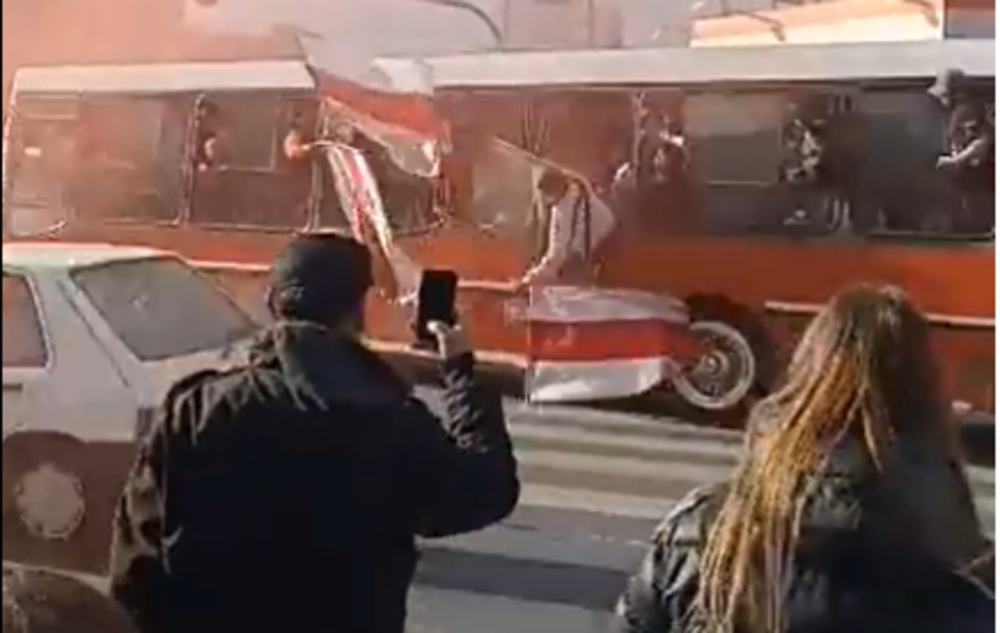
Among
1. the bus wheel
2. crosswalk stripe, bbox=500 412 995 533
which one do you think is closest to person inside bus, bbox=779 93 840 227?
the bus wheel

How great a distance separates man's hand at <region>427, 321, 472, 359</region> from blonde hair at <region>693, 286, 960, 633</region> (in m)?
0.27

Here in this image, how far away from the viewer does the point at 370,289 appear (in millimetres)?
1523

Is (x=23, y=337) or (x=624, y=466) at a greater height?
(x=23, y=337)

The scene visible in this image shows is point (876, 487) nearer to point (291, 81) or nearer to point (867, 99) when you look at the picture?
point (867, 99)

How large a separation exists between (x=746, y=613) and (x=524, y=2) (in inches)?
23.6

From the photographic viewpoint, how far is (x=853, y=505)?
56.7 inches

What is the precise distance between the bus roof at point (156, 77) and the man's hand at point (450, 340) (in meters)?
0.28

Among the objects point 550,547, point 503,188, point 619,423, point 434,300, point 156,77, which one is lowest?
point 550,547

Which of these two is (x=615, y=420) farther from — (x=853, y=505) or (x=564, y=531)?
(x=853, y=505)

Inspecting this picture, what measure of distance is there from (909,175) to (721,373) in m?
0.24

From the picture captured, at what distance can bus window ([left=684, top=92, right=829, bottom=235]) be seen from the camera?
148 cm

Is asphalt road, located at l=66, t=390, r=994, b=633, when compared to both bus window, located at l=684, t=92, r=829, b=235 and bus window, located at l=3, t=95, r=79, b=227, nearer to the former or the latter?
bus window, located at l=684, t=92, r=829, b=235

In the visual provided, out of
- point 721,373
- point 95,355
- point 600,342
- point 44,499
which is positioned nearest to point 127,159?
point 95,355

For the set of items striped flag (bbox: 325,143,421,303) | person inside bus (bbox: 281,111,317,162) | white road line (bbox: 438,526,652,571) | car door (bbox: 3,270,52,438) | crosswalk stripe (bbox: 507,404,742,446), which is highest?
person inside bus (bbox: 281,111,317,162)
